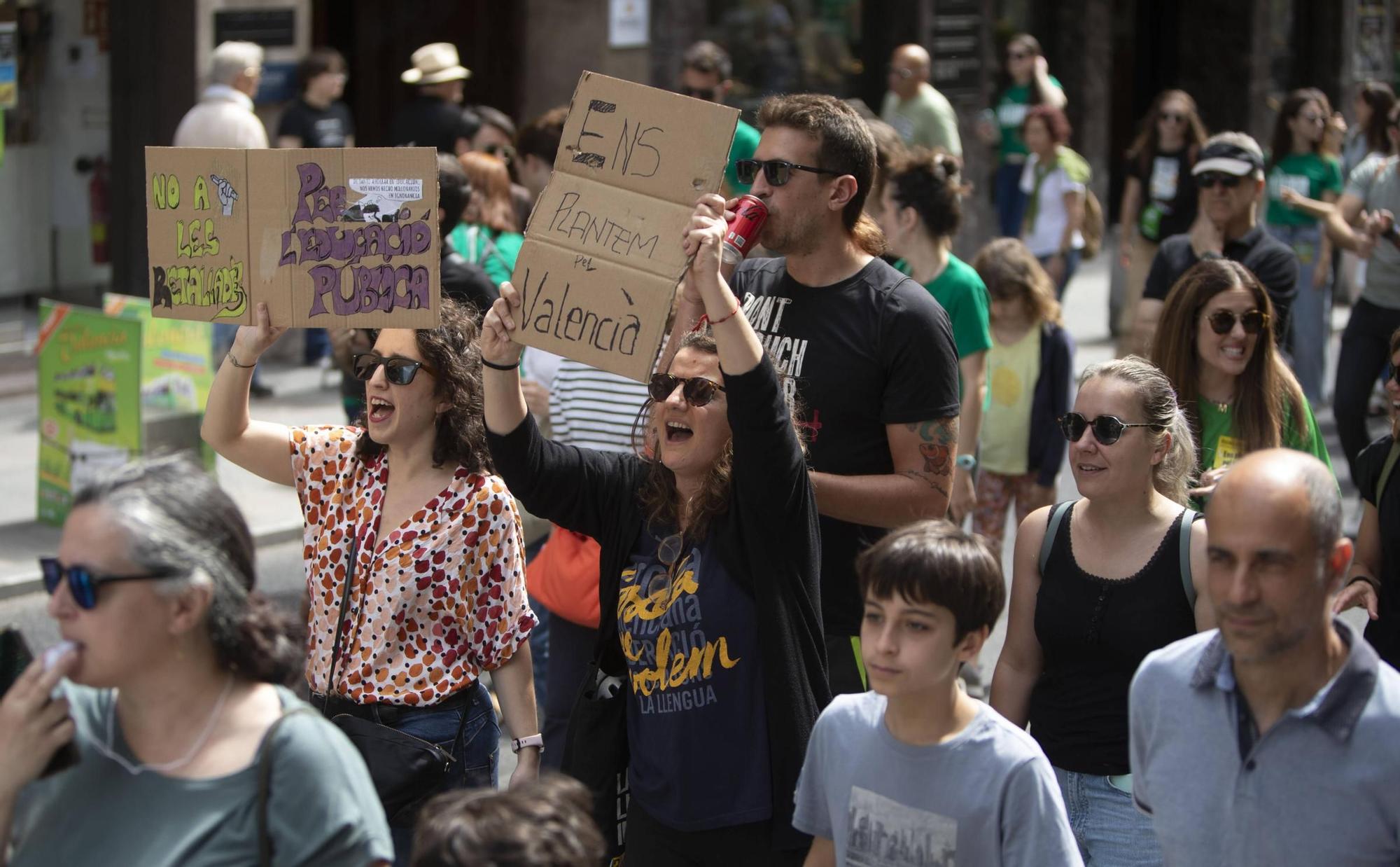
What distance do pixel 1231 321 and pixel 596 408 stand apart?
1.77 metres

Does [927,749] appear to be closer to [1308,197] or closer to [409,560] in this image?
[409,560]

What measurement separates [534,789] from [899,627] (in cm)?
87

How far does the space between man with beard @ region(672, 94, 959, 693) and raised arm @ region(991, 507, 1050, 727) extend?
0.33 meters

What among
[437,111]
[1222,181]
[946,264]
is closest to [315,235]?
[946,264]

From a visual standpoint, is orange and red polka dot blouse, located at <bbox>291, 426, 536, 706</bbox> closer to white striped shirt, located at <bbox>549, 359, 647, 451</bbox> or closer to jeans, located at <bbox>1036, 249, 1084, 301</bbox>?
white striped shirt, located at <bbox>549, 359, 647, 451</bbox>

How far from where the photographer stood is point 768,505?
11.9ft

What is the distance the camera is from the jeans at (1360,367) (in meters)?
8.11

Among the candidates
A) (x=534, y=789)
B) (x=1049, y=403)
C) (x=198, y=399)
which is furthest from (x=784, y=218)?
(x=198, y=399)

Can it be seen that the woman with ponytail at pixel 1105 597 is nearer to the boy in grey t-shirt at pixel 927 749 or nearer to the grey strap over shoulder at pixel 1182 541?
the grey strap over shoulder at pixel 1182 541

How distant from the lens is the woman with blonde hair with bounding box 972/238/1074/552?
7133 millimetres

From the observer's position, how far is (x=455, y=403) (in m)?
4.24

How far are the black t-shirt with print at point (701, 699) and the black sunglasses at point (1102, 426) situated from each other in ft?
2.86

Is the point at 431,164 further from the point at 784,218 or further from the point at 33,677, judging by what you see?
the point at 33,677

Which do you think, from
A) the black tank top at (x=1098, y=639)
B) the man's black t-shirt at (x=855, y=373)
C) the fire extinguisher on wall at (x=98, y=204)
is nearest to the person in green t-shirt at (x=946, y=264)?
the man's black t-shirt at (x=855, y=373)
